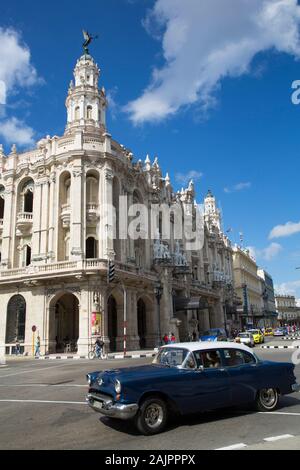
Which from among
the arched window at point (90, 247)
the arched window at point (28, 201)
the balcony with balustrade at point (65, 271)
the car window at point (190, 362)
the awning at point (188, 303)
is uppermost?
the arched window at point (28, 201)

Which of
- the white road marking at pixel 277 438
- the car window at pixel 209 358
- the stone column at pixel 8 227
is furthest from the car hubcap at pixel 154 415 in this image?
the stone column at pixel 8 227

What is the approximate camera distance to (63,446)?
621cm

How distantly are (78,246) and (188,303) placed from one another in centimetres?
1632

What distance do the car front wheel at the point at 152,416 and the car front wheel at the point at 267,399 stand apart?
2276 millimetres

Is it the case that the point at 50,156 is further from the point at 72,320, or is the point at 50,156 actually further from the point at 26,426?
the point at 26,426

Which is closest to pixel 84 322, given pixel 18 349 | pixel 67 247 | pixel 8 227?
pixel 18 349

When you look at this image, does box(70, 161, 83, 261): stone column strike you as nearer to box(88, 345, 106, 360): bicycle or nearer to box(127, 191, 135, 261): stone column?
box(127, 191, 135, 261): stone column

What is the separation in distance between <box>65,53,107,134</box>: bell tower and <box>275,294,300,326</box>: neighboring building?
112 meters

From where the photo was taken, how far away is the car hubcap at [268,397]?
8.30m

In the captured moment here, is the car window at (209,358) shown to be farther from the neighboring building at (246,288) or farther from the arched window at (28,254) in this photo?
the neighboring building at (246,288)

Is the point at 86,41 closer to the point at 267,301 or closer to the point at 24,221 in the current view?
the point at 24,221

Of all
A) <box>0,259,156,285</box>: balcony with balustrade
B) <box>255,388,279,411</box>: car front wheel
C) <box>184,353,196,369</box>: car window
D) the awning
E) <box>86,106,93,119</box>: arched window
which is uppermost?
<box>86,106,93,119</box>: arched window

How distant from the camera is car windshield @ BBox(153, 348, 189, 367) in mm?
7957

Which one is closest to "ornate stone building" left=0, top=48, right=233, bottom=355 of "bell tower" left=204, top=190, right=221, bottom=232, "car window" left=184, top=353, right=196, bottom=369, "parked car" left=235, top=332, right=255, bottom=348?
"parked car" left=235, top=332, right=255, bottom=348
